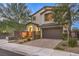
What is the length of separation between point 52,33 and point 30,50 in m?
0.59

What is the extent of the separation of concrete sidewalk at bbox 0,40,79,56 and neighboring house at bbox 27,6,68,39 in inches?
12.5

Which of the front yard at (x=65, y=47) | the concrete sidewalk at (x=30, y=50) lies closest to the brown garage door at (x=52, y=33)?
the front yard at (x=65, y=47)

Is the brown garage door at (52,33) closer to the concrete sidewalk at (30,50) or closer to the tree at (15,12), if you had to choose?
the concrete sidewalk at (30,50)

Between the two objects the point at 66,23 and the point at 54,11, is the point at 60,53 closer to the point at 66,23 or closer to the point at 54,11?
the point at 66,23

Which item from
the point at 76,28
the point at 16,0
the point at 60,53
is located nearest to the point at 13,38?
the point at 16,0

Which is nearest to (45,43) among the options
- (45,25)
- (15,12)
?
(45,25)

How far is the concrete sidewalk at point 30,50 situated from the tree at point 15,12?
53 cm

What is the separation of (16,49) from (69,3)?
143cm

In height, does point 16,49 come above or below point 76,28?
below

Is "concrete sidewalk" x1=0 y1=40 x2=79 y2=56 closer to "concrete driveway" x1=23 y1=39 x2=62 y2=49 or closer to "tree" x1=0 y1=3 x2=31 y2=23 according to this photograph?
"concrete driveway" x1=23 y1=39 x2=62 y2=49

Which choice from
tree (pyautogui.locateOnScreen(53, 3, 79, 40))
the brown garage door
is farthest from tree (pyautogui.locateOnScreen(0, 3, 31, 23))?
tree (pyautogui.locateOnScreen(53, 3, 79, 40))

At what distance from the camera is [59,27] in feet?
13.1

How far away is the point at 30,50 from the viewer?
13.0ft

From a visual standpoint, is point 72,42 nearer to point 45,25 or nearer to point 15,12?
point 45,25
